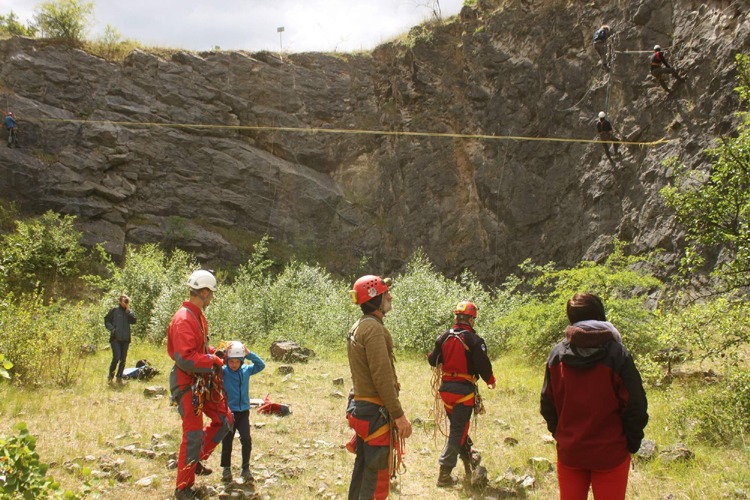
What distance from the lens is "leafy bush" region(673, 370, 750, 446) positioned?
5593mm

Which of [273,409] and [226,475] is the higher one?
[273,409]

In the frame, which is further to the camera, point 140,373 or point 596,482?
point 140,373

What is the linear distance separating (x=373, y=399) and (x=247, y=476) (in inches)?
85.8

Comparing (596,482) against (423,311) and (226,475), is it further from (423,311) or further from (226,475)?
(423,311)

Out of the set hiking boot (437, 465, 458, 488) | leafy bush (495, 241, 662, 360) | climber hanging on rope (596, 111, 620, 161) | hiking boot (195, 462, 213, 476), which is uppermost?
climber hanging on rope (596, 111, 620, 161)

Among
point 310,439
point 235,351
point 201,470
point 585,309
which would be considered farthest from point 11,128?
point 585,309

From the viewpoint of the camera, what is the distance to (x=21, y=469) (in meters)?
2.31

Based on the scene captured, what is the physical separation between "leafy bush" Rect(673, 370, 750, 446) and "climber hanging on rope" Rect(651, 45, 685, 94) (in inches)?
494

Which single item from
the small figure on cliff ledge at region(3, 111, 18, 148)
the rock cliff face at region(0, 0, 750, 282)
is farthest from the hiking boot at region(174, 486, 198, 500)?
the small figure on cliff ledge at region(3, 111, 18, 148)

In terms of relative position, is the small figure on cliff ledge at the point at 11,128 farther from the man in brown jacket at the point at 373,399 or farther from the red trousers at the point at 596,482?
the red trousers at the point at 596,482

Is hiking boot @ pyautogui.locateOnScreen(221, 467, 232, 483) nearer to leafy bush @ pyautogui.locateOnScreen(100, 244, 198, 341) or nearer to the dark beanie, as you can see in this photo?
the dark beanie

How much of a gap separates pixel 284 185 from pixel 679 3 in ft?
62.3

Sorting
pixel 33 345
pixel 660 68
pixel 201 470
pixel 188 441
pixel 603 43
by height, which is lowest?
pixel 201 470

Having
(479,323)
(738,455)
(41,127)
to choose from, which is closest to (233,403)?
(738,455)
